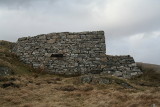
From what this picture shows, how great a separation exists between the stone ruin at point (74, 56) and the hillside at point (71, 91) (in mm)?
1013

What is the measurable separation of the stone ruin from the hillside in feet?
3.32

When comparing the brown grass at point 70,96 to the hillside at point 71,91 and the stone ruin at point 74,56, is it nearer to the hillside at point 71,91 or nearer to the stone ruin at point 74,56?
the hillside at point 71,91

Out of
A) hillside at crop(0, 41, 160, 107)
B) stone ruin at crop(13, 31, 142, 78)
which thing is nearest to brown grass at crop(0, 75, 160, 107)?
hillside at crop(0, 41, 160, 107)

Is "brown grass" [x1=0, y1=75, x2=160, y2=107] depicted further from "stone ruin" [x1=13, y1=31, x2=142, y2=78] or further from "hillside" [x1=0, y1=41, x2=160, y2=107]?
"stone ruin" [x1=13, y1=31, x2=142, y2=78]

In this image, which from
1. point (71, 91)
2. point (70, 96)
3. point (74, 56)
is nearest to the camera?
point (70, 96)

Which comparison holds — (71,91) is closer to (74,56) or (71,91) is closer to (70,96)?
(70,96)

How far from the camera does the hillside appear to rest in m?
13.6

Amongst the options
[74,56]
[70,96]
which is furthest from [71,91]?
[74,56]

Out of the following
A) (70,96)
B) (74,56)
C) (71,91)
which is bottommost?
(70,96)

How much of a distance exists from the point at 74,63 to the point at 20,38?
5.73 meters

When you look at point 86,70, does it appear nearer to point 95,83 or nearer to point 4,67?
point 95,83

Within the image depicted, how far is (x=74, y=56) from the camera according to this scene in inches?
930

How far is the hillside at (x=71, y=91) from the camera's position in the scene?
13.6m

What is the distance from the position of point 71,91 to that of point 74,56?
24.3 feet
